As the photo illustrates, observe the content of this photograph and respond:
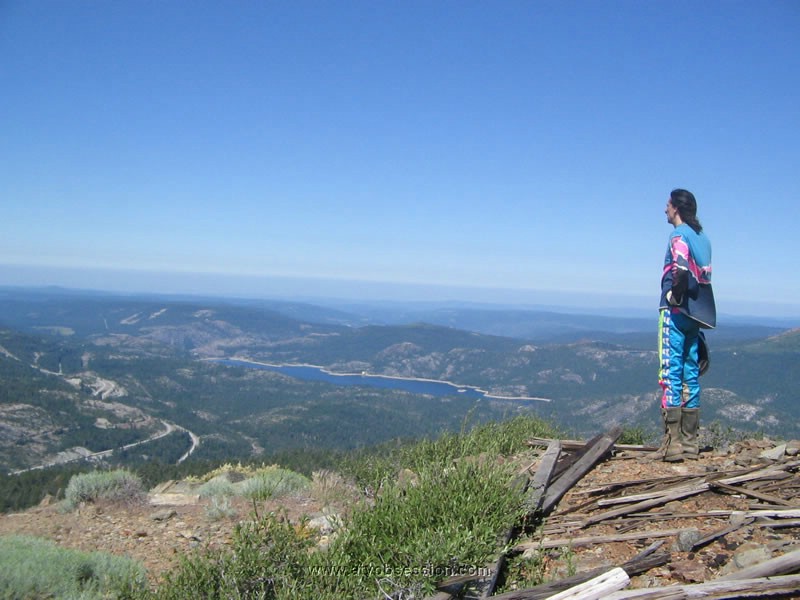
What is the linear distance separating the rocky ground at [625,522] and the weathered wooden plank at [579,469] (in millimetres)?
90

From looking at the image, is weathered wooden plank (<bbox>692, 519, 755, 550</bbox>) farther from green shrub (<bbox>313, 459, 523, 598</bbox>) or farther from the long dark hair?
the long dark hair

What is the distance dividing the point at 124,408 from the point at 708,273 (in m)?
123

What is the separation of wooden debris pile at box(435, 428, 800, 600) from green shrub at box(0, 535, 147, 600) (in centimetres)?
252

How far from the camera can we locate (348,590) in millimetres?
3438

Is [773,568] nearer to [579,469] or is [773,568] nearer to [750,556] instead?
[750,556]

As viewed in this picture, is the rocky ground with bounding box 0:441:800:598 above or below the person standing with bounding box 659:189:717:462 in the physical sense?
below

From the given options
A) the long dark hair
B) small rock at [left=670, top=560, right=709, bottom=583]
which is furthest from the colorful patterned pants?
small rock at [left=670, top=560, right=709, bottom=583]

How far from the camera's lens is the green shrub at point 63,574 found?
13.1ft

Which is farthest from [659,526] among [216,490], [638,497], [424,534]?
[216,490]

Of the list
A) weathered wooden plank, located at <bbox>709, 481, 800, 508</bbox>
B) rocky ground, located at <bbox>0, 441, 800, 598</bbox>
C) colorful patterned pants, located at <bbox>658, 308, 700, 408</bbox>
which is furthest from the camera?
colorful patterned pants, located at <bbox>658, 308, 700, 408</bbox>

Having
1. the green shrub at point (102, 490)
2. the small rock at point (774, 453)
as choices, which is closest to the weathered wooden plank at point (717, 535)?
the small rock at point (774, 453)

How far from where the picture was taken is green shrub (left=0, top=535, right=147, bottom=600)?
400 cm

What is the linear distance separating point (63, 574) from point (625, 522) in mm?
4547

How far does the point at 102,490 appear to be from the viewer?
732cm
